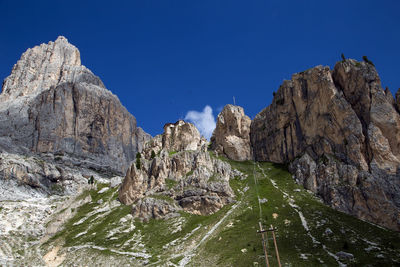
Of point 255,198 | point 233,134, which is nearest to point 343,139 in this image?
point 255,198

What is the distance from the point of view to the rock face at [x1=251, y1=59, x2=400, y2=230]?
9244cm

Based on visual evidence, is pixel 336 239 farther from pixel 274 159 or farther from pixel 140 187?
pixel 140 187

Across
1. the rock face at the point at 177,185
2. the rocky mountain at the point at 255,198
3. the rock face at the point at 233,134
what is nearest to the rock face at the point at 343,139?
the rocky mountain at the point at 255,198

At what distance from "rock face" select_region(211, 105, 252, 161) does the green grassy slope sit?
22841 mm

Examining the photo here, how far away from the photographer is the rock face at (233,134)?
15100 centimetres

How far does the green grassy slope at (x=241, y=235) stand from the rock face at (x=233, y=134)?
22841mm

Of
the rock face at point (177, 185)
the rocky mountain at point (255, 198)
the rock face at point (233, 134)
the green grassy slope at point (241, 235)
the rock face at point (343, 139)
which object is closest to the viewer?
the green grassy slope at point (241, 235)

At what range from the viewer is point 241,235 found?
271 feet

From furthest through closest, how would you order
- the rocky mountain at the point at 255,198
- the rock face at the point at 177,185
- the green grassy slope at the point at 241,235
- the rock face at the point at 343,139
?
the rock face at the point at 177,185 < the rock face at the point at 343,139 < the rocky mountain at the point at 255,198 < the green grassy slope at the point at 241,235

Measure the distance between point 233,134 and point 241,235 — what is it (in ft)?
261

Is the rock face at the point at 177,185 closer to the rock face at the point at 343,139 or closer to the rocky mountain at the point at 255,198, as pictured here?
the rocky mountain at the point at 255,198

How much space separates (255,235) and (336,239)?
19.7 m

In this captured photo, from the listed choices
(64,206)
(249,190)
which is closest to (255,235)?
(249,190)

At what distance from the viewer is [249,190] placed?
116938 millimetres
